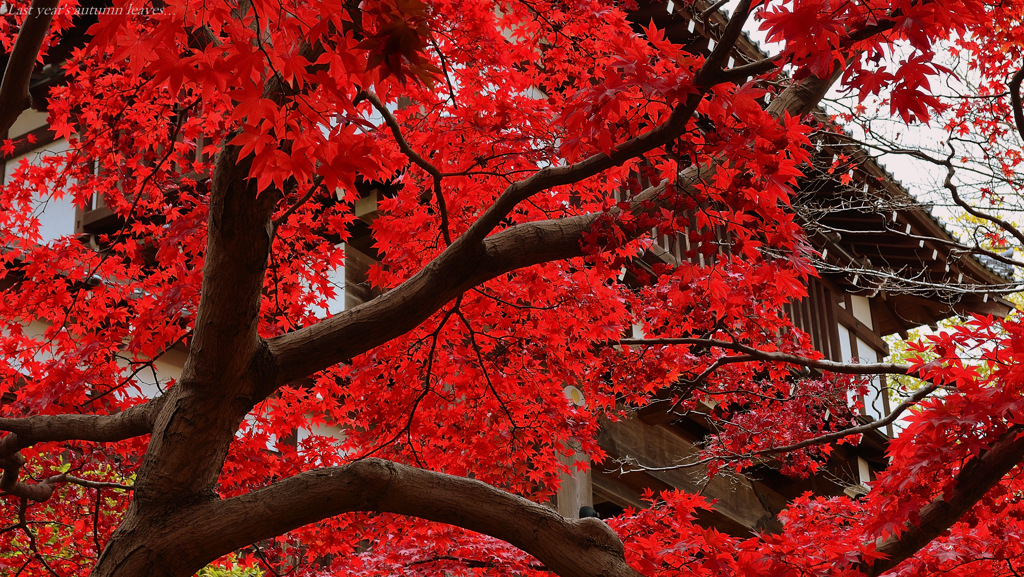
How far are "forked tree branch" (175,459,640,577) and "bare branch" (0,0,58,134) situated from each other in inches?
95.3

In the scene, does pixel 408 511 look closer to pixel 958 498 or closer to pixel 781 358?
pixel 958 498

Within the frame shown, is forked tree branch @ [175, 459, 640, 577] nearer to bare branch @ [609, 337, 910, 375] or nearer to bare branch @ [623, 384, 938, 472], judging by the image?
bare branch @ [609, 337, 910, 375]

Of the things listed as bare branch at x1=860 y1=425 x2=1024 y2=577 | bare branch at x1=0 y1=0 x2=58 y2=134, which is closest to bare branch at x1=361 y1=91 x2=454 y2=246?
bare branch at x1=0 y1=0 x2=58 y2=134

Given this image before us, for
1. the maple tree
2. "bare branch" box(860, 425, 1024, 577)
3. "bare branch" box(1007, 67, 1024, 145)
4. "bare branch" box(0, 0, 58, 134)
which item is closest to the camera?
the maple tree

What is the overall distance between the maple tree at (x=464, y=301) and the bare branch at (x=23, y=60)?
17 mm

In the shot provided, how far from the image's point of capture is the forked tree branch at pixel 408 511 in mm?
4000

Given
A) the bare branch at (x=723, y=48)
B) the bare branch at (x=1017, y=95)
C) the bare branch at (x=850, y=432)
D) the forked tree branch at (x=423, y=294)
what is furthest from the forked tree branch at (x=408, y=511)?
the bare branch at (x=1017, y=95)

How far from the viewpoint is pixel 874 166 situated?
11.8m

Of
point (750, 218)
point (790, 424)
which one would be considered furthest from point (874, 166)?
point (750, 218)

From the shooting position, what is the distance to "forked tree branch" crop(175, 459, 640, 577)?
4.00 m

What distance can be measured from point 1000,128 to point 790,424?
392cm

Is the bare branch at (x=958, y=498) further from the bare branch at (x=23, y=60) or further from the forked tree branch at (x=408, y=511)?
the bare branch at (x=23, y=60)

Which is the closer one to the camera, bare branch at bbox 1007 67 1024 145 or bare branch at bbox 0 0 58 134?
bare branch at bbox 0 0 58 134

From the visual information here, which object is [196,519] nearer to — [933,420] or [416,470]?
[416,470]
